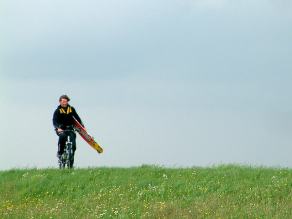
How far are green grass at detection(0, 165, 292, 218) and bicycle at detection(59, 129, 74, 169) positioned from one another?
112 centimetres

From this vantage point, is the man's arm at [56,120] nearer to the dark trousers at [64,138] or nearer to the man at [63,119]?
the man at [63,119]

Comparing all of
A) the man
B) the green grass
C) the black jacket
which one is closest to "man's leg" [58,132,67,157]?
the man

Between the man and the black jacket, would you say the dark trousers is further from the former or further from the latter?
the black jacket

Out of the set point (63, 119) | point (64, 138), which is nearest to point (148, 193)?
point (64, 138)

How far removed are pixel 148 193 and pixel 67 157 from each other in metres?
5.25

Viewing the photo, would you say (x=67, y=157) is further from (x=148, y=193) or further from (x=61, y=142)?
(x=148, y=193)

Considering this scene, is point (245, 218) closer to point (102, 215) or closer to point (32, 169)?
point (102, 215)

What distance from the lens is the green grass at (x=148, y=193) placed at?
1580cm

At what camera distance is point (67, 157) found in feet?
72.9

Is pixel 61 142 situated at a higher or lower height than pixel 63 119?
lower

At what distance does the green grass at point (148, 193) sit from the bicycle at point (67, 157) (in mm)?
1119

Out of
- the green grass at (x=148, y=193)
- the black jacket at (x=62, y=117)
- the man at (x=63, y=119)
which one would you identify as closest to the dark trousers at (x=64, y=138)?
the man at (x=63, y=119)

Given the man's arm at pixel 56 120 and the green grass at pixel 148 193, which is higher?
the man's arm at pixel 56 120

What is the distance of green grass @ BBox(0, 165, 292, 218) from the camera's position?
15797mm
